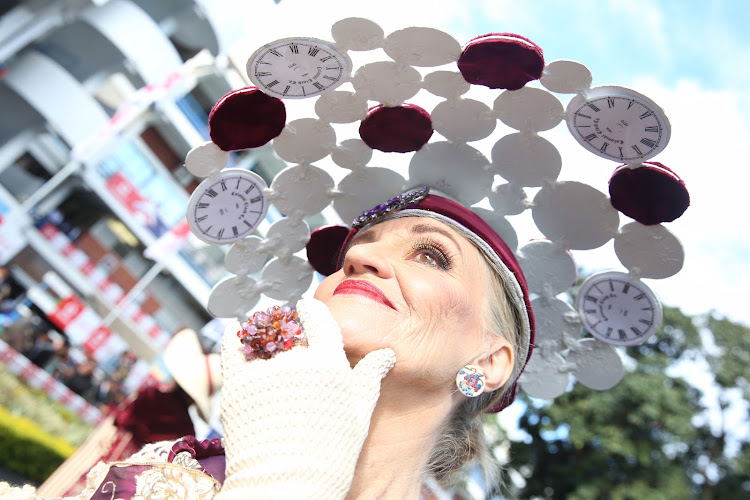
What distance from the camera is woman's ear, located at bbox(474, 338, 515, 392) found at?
2512 millimetres

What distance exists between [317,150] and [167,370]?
2.61 metres

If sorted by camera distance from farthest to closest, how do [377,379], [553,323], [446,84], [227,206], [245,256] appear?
[553,323], [245,256], [227,206], [446,84], [377,379]

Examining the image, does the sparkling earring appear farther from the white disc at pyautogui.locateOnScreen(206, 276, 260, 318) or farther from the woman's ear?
the white disc at pyautogui.locateOnScreen(206, 276, 260, 318)

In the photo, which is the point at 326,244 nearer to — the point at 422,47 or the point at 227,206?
the point at 227,206

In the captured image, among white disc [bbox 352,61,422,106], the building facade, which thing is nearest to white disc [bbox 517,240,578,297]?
white disc [bbox 352,61,422,106]

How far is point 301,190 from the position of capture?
10.1ft

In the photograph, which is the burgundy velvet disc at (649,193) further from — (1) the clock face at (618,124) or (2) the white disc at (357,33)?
(2) the white disc at (357,33)

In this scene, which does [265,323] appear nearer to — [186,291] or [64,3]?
[64,3]

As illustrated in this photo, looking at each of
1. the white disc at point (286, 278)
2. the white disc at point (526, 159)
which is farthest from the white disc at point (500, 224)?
the white disc at point (286, 278)

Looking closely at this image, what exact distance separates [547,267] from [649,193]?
2.31 ft

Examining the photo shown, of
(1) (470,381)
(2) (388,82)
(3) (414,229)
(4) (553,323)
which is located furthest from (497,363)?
(2) (388,82)

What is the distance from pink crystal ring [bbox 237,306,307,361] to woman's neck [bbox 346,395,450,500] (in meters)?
0.51

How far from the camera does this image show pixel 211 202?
283cm

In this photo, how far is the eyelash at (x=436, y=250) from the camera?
2514 mm
